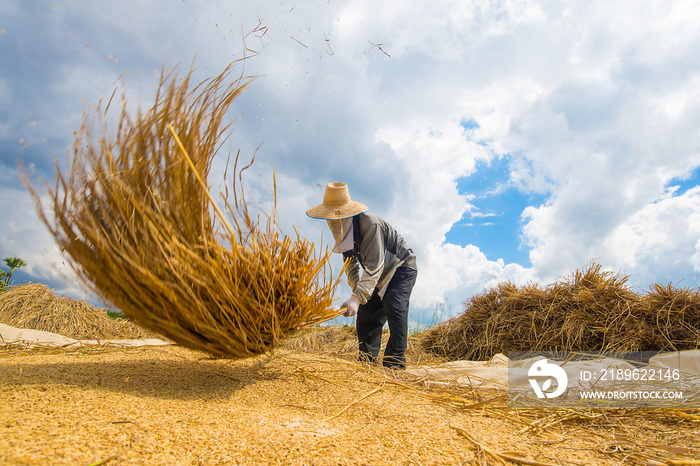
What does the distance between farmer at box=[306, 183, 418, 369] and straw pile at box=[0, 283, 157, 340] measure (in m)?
3.13

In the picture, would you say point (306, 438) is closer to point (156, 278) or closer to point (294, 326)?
point (294, 326)

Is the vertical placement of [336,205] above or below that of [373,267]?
above

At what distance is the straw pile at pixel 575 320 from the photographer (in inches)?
153

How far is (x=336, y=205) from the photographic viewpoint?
3.14m

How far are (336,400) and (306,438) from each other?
24.7 inches

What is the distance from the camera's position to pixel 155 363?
7.95 feet

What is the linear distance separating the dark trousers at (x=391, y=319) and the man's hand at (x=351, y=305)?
2.62ft

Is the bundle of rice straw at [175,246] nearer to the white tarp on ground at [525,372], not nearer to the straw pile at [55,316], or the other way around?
the white tarp on ground at [525,372]

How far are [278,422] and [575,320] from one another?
3875 mm

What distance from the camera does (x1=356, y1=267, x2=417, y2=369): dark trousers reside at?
3.45 m

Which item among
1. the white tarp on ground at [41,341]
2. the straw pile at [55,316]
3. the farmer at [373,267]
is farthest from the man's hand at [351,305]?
the straw pile at [55,316]

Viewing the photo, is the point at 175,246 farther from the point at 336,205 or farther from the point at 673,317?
the point at 673,317

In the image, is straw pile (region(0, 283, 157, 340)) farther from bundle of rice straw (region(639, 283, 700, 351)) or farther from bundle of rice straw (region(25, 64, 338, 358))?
bundle of rice straw (region(639, 283, 700, 351))

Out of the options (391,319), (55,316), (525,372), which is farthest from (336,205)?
(55,316)
